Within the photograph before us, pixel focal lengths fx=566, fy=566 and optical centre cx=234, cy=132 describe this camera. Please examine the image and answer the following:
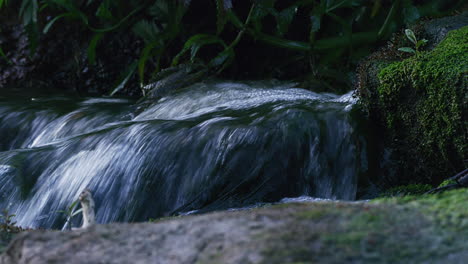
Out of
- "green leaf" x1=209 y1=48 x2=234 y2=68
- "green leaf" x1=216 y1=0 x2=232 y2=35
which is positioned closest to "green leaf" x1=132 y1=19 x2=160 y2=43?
"green leaf" x1=209 y1=48 x2=234 y2=68

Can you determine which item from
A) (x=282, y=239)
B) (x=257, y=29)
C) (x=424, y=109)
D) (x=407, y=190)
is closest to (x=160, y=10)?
(x=257, y=29)

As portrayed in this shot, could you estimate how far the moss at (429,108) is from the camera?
8.85 ft

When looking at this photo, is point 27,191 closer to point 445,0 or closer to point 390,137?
point 390,137

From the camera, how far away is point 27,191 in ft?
11.3

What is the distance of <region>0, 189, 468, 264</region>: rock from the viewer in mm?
1032

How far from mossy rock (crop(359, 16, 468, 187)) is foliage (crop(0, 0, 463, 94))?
1440mm

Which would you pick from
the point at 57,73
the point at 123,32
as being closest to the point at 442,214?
the point at 123,32

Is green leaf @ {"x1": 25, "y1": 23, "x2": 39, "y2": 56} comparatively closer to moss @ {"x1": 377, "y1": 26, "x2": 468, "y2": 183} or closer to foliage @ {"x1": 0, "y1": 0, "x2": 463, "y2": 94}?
foliage @ {"x1": 0, "y1": 0, "x2": 463, "y2": 94}

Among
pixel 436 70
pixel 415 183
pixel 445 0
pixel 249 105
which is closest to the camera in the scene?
pixel 436 70

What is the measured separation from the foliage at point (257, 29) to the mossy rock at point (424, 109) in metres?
1.44

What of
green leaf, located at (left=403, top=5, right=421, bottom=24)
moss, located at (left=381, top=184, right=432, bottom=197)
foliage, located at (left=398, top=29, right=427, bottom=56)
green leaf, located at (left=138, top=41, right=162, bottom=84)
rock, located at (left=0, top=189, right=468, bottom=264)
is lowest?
moss, located at (left=381, top=184, right=432, bottom=197)

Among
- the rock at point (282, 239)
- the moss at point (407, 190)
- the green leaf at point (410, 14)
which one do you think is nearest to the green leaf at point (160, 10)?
the green leaf at point (410, 14)

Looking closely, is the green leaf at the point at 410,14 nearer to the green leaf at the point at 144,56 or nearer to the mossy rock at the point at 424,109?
the mossy rock at the point at 424,109

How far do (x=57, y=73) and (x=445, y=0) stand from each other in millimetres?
4842
